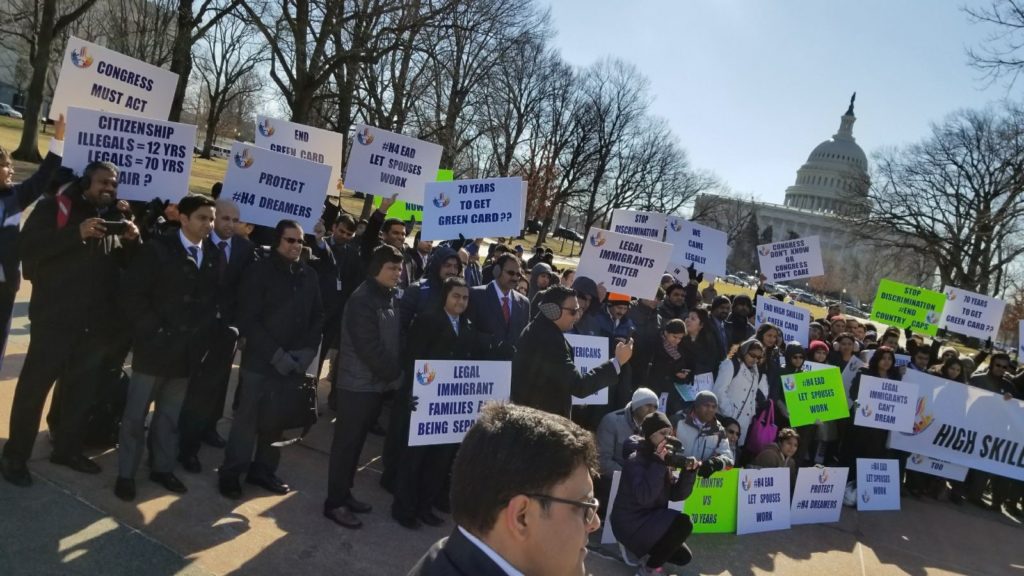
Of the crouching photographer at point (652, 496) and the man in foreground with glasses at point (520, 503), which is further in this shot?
the crouching photographer at point (652, 496)

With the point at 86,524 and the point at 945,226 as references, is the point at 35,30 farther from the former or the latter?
the point at 945,226

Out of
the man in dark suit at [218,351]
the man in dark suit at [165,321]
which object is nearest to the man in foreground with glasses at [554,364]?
the man in dark suit at [218,351]

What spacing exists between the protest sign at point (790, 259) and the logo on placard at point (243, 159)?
8.46 m

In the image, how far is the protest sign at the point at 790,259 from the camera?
11961 millimetres

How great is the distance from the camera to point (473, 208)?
8.32 m

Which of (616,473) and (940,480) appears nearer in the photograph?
(616,473)

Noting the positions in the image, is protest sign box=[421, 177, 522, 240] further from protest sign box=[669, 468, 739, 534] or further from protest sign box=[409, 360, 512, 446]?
protest sign box=[669, 468, 739, 534]

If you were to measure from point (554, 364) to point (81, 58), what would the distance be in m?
4.88

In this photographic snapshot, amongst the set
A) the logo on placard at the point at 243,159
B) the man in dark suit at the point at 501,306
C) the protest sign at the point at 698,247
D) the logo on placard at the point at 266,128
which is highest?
the logo on placard at the point at 266,128

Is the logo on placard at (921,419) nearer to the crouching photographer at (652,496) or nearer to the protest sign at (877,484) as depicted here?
the protest sign at (877,484)

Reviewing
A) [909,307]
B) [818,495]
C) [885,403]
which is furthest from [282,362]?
[909,307]

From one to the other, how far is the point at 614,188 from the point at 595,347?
48.5m

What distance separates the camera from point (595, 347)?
7.41 m

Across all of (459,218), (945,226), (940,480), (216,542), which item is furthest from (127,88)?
(945,226)
